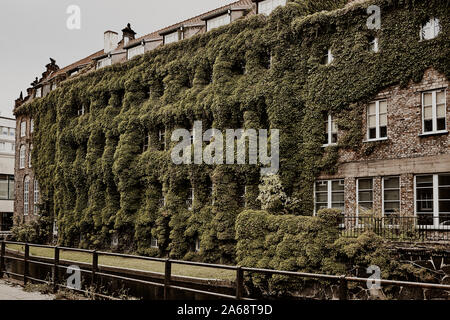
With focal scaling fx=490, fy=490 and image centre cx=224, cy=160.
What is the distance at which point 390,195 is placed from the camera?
19.9m

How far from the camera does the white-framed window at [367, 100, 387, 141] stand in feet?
67.3

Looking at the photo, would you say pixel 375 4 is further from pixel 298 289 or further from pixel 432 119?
pixel 298 289

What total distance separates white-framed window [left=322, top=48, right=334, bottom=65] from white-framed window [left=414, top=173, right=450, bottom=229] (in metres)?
6.76

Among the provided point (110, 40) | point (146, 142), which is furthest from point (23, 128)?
point (146, 142)

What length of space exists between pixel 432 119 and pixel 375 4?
558 cm

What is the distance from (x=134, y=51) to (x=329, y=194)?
1944 cm

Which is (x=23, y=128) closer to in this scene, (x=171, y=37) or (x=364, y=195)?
(x=171, y=37)

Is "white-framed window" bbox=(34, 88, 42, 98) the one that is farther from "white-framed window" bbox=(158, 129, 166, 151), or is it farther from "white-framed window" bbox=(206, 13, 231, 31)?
"white-framed window" bbox=(206, 13, 231, 31)

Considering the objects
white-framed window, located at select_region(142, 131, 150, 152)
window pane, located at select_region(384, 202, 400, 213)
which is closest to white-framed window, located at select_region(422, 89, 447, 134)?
window pane, located at select_region(384, 202, 400, 213)

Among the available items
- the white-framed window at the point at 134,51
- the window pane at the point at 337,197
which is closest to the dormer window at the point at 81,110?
the white-framed window at the point at 134,51

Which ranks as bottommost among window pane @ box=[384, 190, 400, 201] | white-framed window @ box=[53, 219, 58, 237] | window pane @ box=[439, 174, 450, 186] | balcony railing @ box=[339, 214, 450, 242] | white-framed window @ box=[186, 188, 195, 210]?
white-framed window @ box=[53, 219, 58, 237]

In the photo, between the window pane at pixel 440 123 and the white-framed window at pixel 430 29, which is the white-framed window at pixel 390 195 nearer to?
the window pane at pixel 440 123

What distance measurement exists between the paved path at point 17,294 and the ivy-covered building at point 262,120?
41.8ft

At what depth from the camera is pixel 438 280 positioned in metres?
15.4
